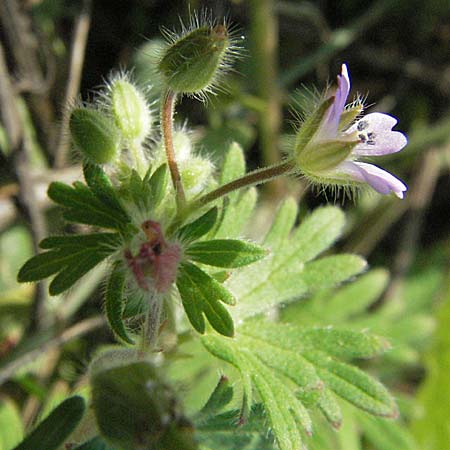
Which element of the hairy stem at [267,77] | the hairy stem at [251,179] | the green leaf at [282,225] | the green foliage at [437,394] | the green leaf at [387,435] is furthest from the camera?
the hairy stem at [267,77]

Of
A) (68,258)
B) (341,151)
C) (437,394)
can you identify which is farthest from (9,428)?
(437,394)

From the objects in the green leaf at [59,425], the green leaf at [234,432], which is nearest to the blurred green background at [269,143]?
the green leaf at [59,425]

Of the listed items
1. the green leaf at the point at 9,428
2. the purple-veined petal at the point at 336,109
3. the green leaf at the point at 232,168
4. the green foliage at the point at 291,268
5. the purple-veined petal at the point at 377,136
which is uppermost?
the purple-veined petal at the point at 336,109

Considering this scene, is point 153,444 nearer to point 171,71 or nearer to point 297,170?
point 297,170

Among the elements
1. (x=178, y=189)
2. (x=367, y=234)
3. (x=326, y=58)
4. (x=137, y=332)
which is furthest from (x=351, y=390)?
(x=326, y=58)

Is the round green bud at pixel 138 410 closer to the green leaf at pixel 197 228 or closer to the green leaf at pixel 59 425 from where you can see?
the green leaf at pixel 197 228

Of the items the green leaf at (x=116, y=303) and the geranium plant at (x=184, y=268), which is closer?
the geranium plant at (x=184, y=268)

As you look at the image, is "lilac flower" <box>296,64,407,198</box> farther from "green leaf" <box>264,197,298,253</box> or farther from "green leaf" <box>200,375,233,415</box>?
"green leaf" <box>200,375,233,415</box>
